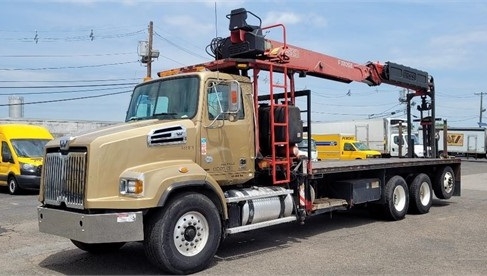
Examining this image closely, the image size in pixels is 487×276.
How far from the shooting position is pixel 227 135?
7773 mm

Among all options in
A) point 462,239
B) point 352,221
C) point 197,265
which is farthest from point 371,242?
point 197,265

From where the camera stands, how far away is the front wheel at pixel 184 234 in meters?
6.50

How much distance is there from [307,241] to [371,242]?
1097 mm

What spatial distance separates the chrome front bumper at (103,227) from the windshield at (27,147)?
41.7 feet

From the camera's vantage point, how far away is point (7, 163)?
59.6 ft

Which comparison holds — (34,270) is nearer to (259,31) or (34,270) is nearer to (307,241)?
(307,241)

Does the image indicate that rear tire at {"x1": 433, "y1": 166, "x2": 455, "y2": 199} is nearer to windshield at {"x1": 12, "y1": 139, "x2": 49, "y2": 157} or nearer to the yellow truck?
windshield at {"x1": 12, "y1": 139, "x2": 49, "y2": 157}

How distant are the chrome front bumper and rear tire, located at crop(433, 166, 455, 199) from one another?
30.6 feet

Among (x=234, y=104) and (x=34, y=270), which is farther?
(x=234, y=104)

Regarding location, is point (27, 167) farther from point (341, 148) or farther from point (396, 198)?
point (341, 148)

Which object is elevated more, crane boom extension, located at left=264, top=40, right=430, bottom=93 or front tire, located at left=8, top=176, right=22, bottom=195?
crane boom extension, located at left=264, top=40, right=430, bottom=93

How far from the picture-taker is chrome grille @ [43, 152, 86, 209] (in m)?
6.53

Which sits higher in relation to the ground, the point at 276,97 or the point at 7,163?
the point at 276,97

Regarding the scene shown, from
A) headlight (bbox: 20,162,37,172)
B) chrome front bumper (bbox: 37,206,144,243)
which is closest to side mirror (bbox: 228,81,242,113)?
chrome front bumper (bbox: 37,206,144,243)
